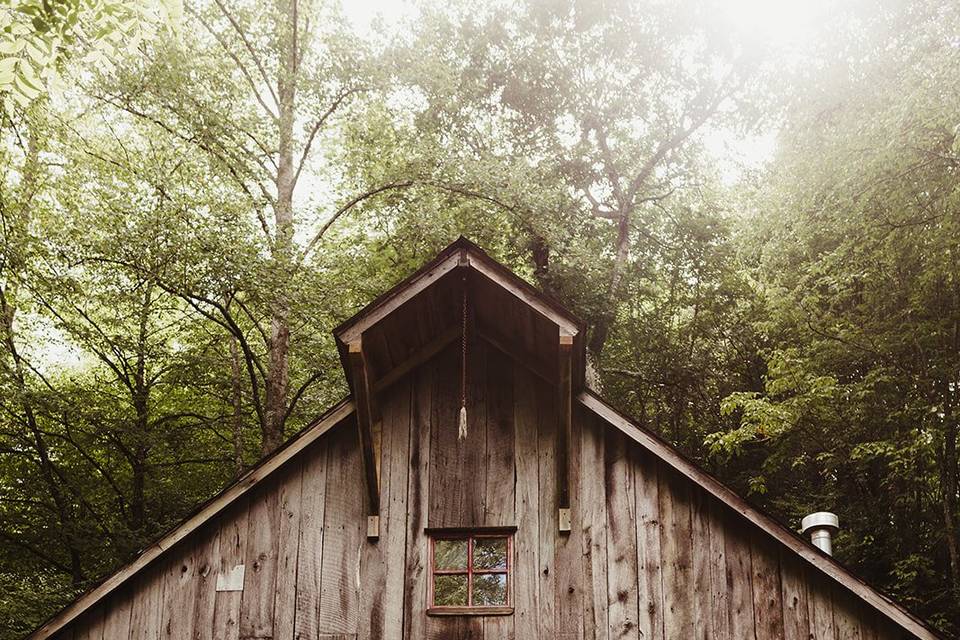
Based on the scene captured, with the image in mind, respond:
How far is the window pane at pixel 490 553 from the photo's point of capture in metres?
8.26

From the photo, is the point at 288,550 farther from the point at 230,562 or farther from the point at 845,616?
the point at 845,616

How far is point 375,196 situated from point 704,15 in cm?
975

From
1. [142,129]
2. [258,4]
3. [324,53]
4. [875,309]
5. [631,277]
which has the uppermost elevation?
[258,4]

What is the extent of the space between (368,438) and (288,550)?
4.14 ft

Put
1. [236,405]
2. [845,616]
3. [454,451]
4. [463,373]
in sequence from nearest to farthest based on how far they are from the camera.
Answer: [845,616]
[463,373]
[454,451]
[236,405]

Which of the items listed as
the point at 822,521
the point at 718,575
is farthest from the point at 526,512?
the point at 822,521

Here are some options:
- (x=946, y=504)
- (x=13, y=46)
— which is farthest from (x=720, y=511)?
(x=946, y=504)

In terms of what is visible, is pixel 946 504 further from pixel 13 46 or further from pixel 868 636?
pixel 13 46

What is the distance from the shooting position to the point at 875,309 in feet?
57.5

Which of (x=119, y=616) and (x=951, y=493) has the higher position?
(x=951, y=493)

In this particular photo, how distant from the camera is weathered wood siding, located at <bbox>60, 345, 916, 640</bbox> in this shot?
→ 309 inches


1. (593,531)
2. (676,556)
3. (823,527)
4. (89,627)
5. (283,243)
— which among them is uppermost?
(283,243)

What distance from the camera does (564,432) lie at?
320 inches

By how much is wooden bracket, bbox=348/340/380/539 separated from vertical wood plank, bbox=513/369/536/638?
1302 millimetres
